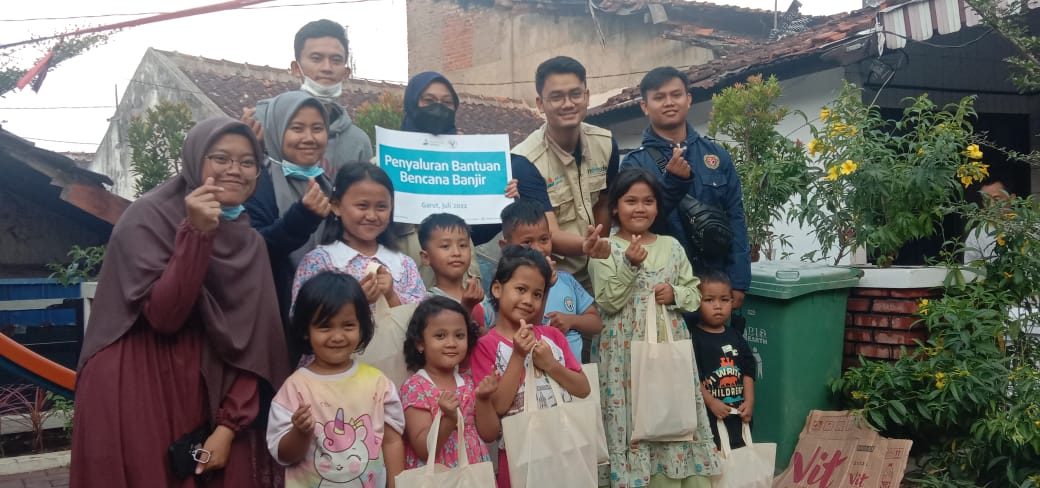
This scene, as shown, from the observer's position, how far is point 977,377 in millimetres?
4562

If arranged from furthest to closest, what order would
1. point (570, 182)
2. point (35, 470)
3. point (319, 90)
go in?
point (35, 470) → point (319, 90) → point (570, 182)

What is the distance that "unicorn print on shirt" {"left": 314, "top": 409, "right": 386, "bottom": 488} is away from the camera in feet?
9.45

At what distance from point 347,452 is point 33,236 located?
7801 mm

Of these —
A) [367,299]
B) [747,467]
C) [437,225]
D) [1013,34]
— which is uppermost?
[1013,34]

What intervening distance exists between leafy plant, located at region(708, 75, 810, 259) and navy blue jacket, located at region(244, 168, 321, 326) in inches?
142

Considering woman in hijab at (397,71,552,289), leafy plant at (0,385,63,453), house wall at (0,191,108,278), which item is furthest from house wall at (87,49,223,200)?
woman in hijab at (397,71,552,289)

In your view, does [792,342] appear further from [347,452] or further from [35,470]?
[35,470]

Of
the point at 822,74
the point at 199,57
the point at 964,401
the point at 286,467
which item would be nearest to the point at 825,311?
the point at 964,401

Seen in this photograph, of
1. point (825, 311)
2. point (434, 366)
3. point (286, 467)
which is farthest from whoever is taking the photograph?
point (825, 311)

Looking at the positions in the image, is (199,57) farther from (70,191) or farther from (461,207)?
(461,207)

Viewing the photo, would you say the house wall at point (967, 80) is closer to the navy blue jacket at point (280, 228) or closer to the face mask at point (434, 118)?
the face mask at point (434, 118)

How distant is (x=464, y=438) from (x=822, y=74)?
739 cm

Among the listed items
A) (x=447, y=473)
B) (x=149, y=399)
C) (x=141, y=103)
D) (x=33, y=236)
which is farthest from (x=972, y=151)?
(x=141, y=103)

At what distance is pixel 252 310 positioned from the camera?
2965 mm
